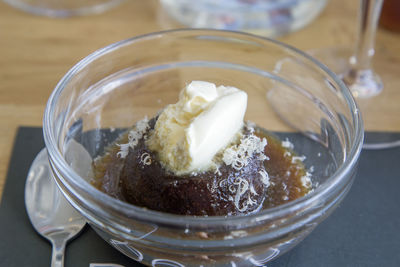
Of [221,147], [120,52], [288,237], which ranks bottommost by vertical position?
[288,237]

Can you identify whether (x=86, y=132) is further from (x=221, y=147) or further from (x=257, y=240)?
(x=257, y=240)

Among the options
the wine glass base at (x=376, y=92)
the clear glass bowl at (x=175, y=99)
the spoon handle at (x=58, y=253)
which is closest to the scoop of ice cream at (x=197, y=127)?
the clear glass bowl at (x=175, y=99)

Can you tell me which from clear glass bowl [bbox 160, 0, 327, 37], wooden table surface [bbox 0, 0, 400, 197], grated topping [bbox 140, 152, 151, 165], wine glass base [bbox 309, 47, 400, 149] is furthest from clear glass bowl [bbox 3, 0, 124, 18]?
grated topping [bbox 140, 152, 151, 165]

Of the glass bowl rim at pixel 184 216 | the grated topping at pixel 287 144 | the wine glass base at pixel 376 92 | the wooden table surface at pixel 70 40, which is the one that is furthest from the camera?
the wooden table surface at pixel 70 40

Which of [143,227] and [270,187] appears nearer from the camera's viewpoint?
[143,227]

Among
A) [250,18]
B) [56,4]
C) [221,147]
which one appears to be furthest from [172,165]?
[56,4]

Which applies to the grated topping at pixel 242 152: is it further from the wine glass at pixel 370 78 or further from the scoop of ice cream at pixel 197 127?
the wine glass at pixel 370 78
